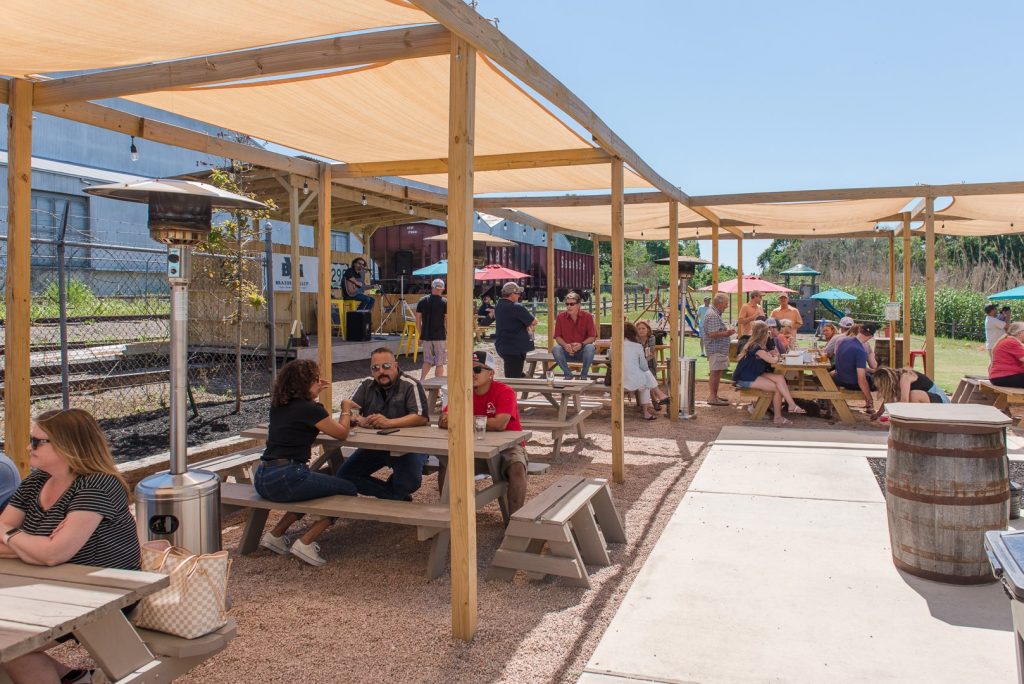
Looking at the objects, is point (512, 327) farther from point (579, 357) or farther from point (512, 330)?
point (579, 357)

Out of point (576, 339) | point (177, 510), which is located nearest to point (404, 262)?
point (576, 339)

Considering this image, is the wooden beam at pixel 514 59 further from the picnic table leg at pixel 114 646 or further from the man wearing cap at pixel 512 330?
the man wearing cap at pixel 512 330

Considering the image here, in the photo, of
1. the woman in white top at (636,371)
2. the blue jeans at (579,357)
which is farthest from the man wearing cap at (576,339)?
the woman in white top at (636,371)

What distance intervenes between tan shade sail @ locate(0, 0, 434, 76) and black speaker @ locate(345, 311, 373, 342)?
1029 cm

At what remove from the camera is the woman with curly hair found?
393cm

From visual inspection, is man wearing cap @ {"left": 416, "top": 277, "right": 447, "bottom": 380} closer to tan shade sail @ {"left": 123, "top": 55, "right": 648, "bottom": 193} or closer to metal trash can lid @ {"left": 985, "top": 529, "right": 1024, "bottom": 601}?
tan shade sail @ {"left": 123, "top": 55, "right": 648, "bottom": 193}

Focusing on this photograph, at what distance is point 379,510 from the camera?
149 inches

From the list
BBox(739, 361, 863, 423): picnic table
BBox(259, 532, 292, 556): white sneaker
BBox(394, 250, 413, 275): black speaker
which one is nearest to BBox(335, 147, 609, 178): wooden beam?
BBox(259, 532, 292, 556): white sneaker

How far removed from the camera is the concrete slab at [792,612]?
2928 millimetres

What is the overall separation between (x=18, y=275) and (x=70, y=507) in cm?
205

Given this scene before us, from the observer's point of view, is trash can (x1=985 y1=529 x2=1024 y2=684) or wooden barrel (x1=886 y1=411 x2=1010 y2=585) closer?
trash can (x1=985 y1=529 x2=1024 y2=684)

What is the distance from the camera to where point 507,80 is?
416 centimetres

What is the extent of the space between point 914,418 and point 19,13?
4.32 metres

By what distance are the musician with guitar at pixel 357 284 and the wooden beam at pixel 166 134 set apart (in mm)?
8703
